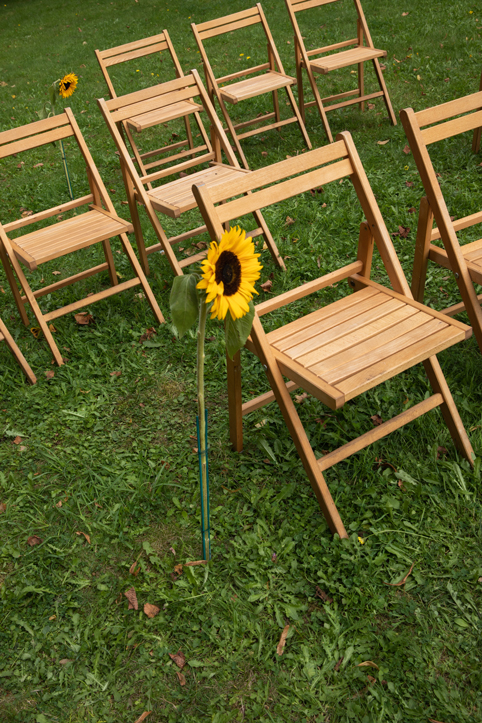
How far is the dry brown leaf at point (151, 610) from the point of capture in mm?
2166

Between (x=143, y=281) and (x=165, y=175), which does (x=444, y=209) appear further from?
(x=165, y=175)

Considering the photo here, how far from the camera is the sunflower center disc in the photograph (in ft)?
5.43

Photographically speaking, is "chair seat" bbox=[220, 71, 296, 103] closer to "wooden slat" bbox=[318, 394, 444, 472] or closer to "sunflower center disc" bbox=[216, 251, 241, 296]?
"wooden slat" bbox=[318, 394, 444, 472]

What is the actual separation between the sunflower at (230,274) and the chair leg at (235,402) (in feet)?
1.94

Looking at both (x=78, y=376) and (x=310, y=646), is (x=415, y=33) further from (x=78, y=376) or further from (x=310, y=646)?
(x=310, y=646)

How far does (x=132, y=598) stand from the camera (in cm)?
222

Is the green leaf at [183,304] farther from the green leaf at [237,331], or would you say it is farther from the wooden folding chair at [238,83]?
the wooden folding chair at [238,83]

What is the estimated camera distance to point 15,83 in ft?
31.6

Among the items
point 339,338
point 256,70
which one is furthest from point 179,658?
point 256,70

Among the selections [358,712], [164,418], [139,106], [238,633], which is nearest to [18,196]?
[139,106]

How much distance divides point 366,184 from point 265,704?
196 cm

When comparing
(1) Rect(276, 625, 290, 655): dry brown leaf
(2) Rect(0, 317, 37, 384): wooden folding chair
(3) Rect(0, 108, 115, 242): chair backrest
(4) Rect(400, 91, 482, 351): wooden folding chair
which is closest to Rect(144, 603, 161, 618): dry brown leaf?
(1) Rect(276, 625, 290, 655): dry brown leaf

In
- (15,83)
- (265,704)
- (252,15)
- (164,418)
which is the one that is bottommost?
(265,704)

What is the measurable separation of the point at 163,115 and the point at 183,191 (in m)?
1.50
